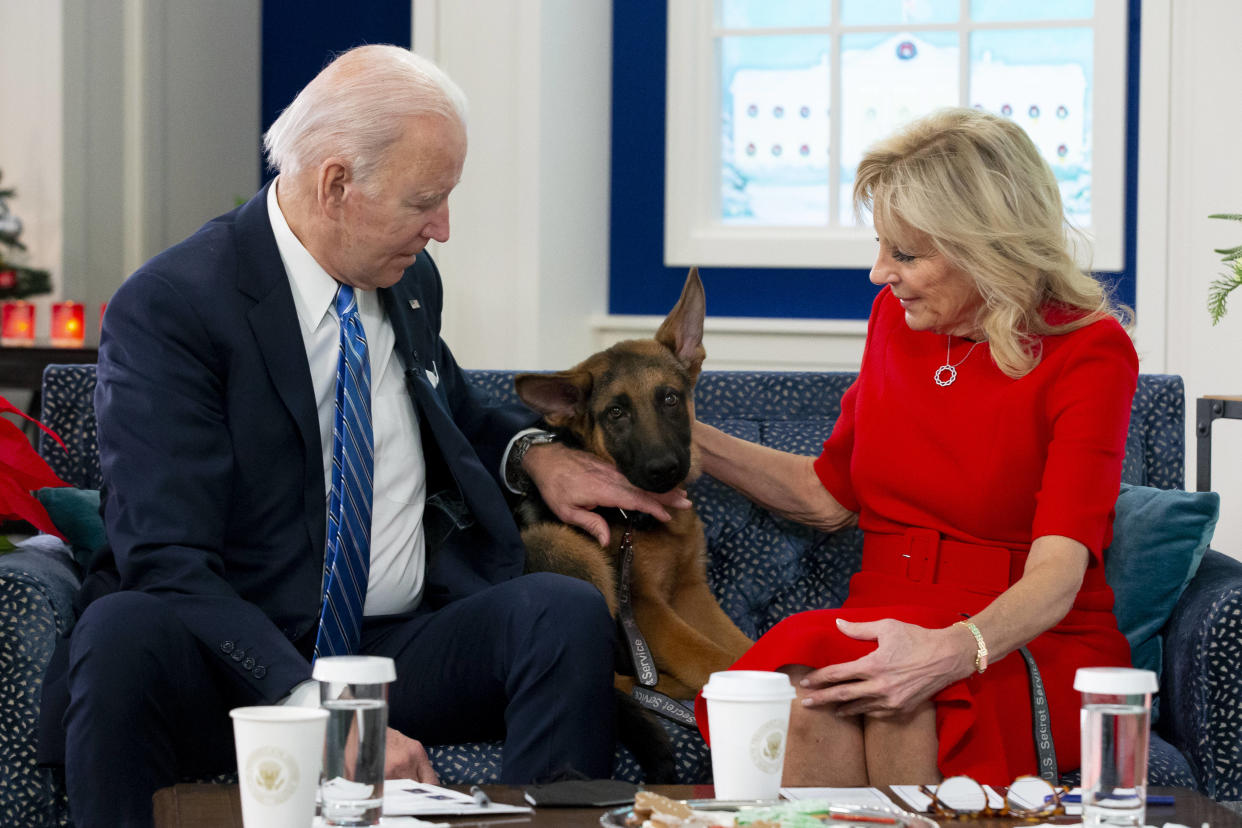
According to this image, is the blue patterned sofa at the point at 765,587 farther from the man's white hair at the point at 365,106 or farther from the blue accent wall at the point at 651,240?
the blue accent wall at the point at 651,240

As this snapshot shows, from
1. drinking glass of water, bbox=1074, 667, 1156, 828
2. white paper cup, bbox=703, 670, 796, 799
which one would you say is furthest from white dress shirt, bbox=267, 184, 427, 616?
drinking glass of water, bbox=1074, 667, 1156, 828

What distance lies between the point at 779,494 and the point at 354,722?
1.39 meters

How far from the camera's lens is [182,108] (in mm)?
5344

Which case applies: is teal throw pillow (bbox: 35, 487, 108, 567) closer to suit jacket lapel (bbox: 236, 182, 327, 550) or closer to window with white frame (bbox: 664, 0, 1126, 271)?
suit jacket lapel (bbox: 236, 182, 327, 550)

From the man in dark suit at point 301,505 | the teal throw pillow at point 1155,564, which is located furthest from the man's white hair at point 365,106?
the teal throw pillow at point 1155,564

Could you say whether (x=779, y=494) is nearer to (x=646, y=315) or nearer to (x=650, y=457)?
(x=650, y=457)

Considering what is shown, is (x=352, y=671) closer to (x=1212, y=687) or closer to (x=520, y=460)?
(x=520, y=460)

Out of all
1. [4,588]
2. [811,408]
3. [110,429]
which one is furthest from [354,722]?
[811,408]

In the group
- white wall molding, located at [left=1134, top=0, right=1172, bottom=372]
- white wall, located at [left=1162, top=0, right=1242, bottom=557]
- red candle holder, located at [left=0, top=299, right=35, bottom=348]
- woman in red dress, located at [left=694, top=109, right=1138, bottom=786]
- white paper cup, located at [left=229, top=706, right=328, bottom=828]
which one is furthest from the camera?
red candle holder, located at [left=0, top=299, right=35, bottom=348]

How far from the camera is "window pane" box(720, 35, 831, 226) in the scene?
4.88 metres

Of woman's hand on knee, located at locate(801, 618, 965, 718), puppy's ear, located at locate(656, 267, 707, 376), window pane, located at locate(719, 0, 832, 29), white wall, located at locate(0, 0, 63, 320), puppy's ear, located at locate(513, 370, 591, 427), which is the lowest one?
woman's hand on knee, located at locate(801, 618, 965, 718)

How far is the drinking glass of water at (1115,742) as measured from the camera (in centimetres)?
117

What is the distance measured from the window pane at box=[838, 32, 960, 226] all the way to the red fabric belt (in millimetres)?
2720

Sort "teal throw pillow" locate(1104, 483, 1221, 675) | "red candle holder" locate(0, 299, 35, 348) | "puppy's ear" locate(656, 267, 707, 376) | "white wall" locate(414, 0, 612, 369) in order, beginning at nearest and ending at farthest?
"teal throw pillow" locate(1104, 483, 1221, 675)
"puppy's ear" locate(656, 267, 707, 376)
"white wall" locate(414, 0, 612, 369)
"red candle holder" locate(0, 299, 35, 348)
